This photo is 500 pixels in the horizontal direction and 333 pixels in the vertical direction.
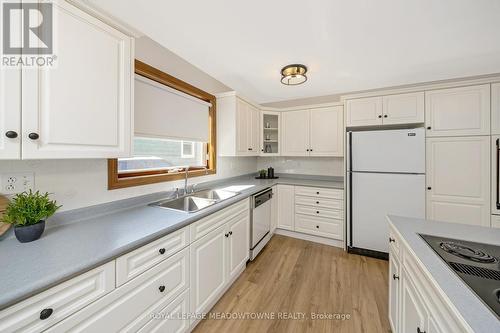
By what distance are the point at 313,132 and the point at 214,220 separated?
7.27 feet

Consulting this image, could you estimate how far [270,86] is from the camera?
2818mm

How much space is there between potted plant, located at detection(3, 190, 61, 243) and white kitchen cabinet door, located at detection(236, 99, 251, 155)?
189cm

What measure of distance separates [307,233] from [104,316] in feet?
8.46

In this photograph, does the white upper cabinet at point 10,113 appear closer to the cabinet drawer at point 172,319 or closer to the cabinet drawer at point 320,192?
the cabinet drawer at point 172,319

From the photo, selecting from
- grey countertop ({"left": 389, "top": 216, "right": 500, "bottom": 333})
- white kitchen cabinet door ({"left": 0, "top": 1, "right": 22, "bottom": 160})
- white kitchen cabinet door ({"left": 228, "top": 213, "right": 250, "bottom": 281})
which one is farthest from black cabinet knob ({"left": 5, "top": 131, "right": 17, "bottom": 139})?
grey countertop ({"left": 389, "top": 216, "right": 500, "bottom": 333})

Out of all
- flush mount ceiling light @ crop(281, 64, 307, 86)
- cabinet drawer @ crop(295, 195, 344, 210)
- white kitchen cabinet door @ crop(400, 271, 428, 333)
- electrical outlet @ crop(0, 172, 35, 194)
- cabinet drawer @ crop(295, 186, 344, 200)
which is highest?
flush mount ceiling light @ crop(281, 64, 307, 86)

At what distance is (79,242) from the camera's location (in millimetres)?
941

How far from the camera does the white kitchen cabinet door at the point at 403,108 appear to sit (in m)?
2.28

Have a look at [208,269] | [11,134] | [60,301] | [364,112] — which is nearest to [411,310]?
[208,269]

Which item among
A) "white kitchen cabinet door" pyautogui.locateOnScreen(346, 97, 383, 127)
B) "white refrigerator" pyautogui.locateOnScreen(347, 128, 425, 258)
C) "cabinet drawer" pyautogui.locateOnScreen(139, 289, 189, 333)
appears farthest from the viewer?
"white kitchen cabinet door" pyautogui.locateOnScreen(346, 97, 383, 127)

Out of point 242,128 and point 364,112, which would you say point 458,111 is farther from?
point 242,128

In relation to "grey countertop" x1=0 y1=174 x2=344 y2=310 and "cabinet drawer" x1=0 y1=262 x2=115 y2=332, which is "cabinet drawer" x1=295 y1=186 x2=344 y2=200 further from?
"cabinet drawer" x1=0 y1=262 x2=115 y2=332

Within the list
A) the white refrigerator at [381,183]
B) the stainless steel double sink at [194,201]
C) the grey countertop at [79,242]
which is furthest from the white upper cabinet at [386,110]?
the grey countertop at [79,242]

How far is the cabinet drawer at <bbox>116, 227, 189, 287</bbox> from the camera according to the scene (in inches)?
36.3
